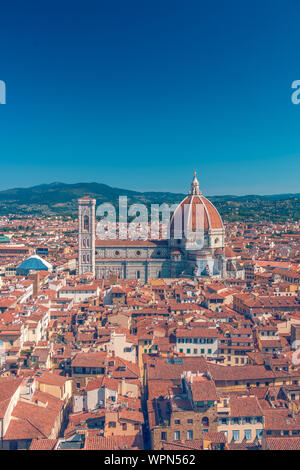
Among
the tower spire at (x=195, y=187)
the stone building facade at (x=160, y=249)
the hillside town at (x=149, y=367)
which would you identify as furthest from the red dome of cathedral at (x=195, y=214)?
the hillside town at (x=149, y=367)

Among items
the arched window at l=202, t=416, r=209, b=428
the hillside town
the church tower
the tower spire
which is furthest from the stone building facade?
the arched window at l=202, t=416, r=209, b=428

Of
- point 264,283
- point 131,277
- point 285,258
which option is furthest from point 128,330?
point 285,258

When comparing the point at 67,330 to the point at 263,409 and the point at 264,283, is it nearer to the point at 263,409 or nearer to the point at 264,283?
the point at 263,409

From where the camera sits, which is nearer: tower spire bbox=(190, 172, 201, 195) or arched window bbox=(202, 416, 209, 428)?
arched window bbox=(202, 416, 209, 428)

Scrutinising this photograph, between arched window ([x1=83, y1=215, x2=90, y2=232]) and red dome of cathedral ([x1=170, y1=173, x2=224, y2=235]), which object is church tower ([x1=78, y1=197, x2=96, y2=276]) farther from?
red dome of cathedral ([x1=170, y1=173, x2=224, y2=235])

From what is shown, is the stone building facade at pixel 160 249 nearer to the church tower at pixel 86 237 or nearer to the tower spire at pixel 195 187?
the church tower at pixel 86 237

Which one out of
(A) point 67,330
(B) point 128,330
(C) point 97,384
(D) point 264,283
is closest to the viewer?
(C) point 97,384
